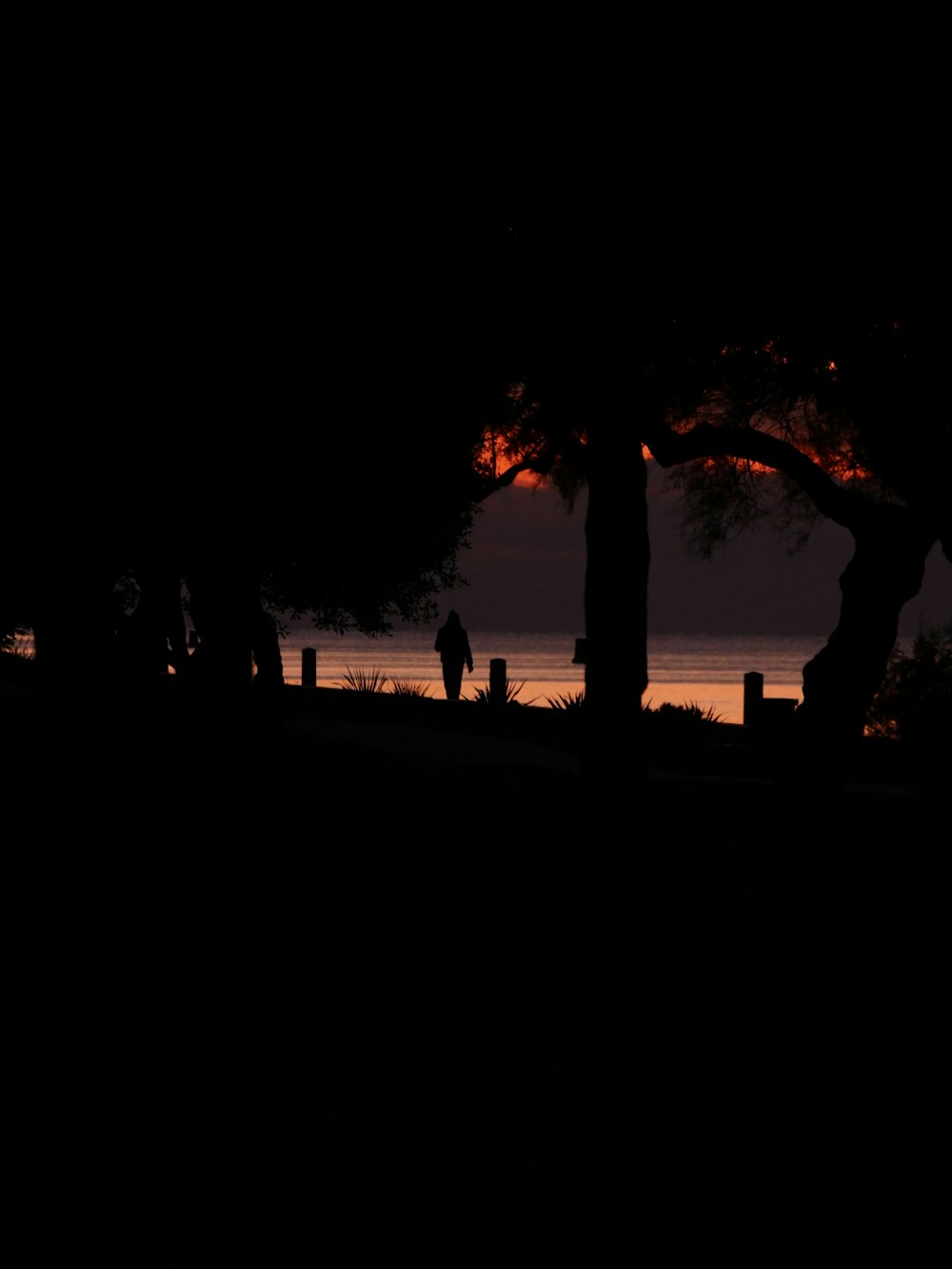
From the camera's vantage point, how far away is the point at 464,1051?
24.2ft

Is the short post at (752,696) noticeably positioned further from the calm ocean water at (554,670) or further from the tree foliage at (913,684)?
the calm ocean water at (554,670)

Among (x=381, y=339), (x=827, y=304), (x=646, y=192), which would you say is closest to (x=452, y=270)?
(x=381, y=339)

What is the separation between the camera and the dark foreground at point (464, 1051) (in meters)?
5.12

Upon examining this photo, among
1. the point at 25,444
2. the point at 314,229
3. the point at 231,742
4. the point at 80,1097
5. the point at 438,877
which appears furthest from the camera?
Result: the point at 438,877

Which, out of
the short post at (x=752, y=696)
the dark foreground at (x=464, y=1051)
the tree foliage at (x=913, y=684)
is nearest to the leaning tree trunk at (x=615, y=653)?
the dark foreground at (x=464, y=1051)

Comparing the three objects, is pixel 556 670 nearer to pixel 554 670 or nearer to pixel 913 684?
pixel 554 670

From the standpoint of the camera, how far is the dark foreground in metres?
5.12

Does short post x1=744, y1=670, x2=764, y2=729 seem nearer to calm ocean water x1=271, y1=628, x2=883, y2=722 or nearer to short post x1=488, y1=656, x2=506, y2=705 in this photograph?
short post x1=488, y1=656, x2=506, y2=705

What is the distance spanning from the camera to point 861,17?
953 cm

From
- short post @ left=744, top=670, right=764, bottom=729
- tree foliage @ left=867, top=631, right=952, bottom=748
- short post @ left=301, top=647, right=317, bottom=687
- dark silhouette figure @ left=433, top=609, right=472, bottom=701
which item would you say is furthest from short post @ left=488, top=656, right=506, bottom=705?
short post @ left=301, top=647, right=317, bottom=687

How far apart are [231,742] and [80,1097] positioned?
63.3 inches

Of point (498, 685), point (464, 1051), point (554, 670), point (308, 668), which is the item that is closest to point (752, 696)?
point (498, 685)

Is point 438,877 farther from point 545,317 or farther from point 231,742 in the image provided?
point 231,742

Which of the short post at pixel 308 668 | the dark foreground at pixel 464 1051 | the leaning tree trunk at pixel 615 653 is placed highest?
the short post at pixel 308 668
